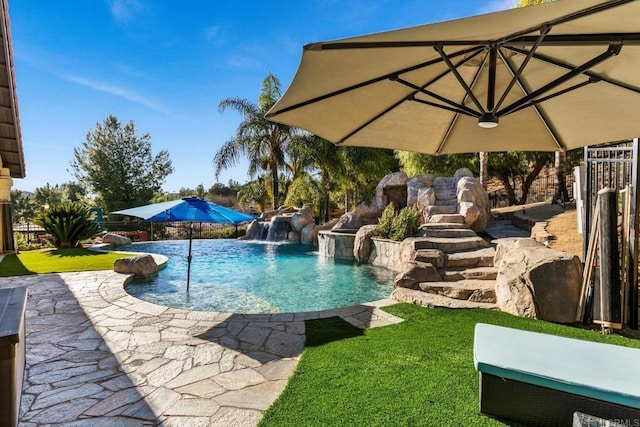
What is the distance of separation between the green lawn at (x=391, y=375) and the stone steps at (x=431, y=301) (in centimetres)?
41

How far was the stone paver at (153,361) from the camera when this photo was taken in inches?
99.2

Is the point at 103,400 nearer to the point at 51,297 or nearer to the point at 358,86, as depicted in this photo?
the point at 358,86

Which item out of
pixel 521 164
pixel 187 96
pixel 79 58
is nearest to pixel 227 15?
pixel 79 58

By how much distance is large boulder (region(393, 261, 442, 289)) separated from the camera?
19.9 feet

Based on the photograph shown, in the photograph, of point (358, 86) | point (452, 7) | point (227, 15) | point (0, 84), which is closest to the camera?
point (358, 86)

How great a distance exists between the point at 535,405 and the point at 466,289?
11.5ft

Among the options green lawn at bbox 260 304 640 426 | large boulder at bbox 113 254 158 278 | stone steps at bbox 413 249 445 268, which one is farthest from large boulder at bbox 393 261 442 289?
large boulder at bbox 113 254 158 278

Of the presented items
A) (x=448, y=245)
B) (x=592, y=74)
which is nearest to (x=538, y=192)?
(x=448, y=245)

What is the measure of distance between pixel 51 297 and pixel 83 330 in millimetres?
2168

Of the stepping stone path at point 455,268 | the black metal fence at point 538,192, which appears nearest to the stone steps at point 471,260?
the stepping stone path at point 455,268

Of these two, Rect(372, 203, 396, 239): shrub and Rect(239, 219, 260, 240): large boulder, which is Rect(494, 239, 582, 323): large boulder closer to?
Rect(372, 203, 396, 239): shrub

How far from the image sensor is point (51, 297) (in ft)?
18.5

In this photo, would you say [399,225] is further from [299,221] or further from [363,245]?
[299,221]

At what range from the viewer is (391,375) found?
2.96 m
